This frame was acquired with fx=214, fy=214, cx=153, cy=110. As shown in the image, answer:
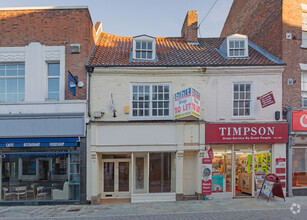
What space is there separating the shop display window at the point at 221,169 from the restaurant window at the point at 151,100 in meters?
3.24

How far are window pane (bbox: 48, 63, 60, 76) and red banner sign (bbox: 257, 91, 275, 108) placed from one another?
1009cm

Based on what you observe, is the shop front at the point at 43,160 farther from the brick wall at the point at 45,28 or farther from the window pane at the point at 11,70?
the brick wall at the point at 45,28

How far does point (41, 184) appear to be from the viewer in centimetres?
1026

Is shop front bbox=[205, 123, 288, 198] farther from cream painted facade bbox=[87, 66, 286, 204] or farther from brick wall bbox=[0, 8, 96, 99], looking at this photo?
brick wall bbox=[0, 8, 96, 99]

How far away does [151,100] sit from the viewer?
10.6 m

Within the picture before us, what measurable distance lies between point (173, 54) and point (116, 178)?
731 cm

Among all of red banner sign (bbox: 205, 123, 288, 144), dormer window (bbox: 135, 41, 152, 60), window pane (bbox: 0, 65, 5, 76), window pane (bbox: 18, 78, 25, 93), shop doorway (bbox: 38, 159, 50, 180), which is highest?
dormer window (bbox: 135, 41, 152, 60)

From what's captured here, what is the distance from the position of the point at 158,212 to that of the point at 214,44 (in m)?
10.2

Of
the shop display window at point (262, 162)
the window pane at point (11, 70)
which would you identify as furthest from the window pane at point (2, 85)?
the shop display window at point (262, 162)

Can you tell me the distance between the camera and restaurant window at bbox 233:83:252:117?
35.2 ft

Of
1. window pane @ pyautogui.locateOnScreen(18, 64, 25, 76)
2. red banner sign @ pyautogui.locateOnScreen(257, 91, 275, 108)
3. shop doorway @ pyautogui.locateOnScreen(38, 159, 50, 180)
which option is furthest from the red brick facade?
window pane @ pyautogui.locateOnScreen(18, 64, 25, 76)

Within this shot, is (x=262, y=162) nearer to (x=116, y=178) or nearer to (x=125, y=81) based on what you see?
(x=116, y=178)

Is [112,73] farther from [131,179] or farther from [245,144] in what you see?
[245,144]

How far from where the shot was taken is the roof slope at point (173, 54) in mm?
10727
